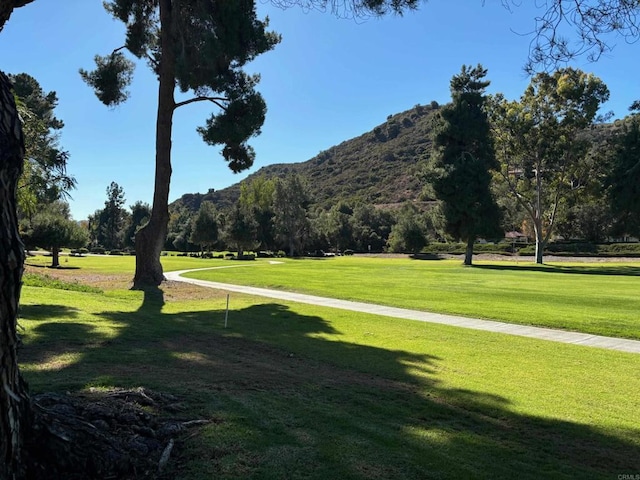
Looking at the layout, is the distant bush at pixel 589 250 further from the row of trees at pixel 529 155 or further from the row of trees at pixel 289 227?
the row of trees at pixel 289 227

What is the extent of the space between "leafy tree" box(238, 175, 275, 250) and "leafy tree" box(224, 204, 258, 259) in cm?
559

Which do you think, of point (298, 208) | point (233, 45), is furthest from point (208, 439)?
point (298, 208)

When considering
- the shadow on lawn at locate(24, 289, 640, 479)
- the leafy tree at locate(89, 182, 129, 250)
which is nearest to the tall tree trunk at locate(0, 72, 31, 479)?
the shadow on lawn at locate(24, 289, 640, 479)

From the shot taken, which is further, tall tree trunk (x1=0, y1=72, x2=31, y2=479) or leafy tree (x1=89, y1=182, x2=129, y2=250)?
leafy tree (x1=89, y1=182, x2=129, y2=250)

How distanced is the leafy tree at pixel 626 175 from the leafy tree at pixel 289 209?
43.0 metres

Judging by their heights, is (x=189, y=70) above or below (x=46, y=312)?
above

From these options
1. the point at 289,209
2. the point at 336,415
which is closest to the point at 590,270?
the point at 336,415

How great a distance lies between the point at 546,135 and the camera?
4247 cm

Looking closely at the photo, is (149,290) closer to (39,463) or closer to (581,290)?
(39,463)

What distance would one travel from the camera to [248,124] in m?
19.0

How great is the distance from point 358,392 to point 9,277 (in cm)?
417

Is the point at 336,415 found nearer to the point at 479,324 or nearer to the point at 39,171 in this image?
the point at 479,324

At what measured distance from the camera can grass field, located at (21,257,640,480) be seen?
3.52 metres

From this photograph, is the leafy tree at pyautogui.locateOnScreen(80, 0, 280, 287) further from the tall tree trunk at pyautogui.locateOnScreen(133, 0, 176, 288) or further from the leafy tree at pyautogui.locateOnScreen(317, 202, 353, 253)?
the leafy tree at pyautogui.locateOnScreen(317, 202, 353, 253)
